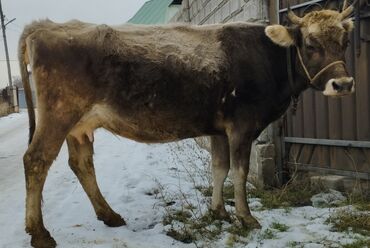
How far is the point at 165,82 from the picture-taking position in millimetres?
4793

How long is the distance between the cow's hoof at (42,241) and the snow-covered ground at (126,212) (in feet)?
0.32

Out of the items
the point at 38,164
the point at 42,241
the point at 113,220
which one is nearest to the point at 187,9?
the point at 113,220

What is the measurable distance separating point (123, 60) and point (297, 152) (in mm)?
2945

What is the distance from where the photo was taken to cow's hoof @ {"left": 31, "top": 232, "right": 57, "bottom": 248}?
4430 mm

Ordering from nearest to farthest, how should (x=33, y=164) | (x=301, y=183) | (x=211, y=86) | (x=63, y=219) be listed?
(x=33, y=164) → (x=211, y=86) → (x=63, y=219) → (x=301, y=183)

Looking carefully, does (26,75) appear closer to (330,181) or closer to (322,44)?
(322,44)

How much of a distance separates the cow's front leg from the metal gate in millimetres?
1470

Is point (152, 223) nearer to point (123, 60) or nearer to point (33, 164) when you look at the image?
point (33, 164)

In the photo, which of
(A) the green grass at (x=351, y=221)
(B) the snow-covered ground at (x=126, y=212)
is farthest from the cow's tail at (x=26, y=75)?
(A) the green grass at (x=351, y=221)

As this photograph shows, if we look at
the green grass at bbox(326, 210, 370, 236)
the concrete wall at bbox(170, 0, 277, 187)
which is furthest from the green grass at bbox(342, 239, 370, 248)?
the concrete wall at bbox(170, 0, 277, 187)

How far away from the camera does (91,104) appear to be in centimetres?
466

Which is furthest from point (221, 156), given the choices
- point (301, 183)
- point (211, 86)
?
point (301, 183)

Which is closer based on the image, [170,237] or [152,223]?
[170,237]

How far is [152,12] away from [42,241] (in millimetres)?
22750
